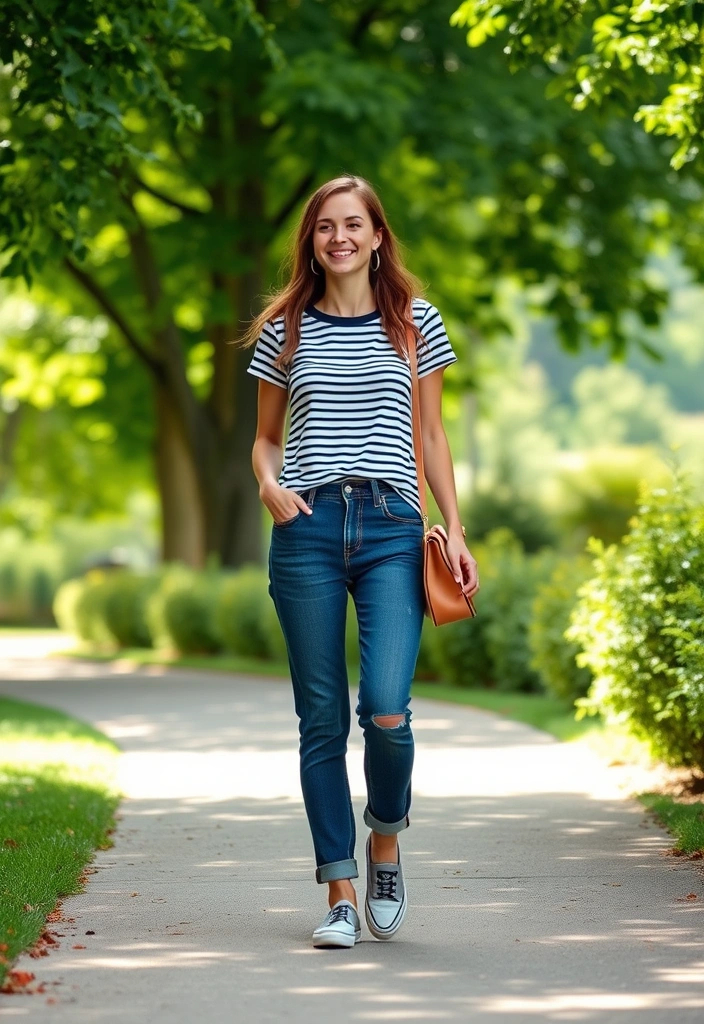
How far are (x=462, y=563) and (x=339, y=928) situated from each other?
1.13m

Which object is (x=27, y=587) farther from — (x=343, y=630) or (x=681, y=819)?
(x=343, y=630)

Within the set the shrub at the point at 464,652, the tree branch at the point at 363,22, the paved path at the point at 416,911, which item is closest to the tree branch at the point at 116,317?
the tree branch at the point at 363,22

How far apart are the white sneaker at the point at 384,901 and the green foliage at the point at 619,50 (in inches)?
154

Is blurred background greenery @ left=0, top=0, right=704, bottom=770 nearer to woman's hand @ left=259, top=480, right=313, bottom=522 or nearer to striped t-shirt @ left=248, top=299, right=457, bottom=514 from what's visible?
striped t-shirt @ left=248, top=299, right=457, bottom=514

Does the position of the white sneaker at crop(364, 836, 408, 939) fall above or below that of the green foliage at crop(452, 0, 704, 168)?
below

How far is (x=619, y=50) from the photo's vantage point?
753 cm

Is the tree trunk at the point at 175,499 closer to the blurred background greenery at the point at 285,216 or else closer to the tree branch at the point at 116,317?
the blurred background greenery at the point at 285,216

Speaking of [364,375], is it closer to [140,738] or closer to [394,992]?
[394,992]

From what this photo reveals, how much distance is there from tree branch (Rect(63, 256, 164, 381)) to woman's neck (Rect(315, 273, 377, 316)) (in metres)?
15.4

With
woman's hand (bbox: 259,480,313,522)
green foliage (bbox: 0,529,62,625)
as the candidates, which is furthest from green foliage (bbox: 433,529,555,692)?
green foliage (bbox: 0,529,62,625)

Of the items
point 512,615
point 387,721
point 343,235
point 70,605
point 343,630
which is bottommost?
point 387,721

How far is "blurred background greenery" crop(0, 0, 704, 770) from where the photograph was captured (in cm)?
770

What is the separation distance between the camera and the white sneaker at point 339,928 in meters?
4.82

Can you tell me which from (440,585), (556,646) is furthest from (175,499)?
(440,585)
